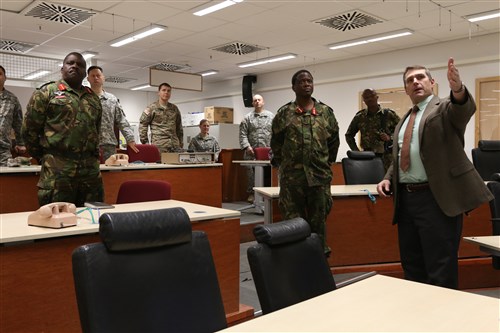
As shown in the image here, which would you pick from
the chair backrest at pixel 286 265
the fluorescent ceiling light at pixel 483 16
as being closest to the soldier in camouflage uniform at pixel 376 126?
the fluorescent ceiling light at pixel 483 16

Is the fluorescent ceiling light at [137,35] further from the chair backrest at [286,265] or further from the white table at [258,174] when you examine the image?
the chair backrest at [286,265]

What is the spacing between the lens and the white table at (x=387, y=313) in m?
1.18

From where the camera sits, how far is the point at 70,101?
9.99ft

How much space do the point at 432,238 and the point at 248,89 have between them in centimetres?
964

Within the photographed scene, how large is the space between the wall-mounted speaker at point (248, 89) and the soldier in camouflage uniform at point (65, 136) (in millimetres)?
8743

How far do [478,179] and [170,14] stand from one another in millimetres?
5228

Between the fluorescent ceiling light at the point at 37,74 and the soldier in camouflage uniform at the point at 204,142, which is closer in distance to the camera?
the soldier in camouflage uniform at the point at 204,142

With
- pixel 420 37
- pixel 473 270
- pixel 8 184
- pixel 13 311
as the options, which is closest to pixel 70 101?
pixel 8 184

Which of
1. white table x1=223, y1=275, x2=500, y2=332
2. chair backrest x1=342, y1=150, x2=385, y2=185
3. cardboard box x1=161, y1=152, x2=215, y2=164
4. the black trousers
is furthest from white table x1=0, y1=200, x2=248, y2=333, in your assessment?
chair backrest x1=342, y1=150, x2=385, y2=185

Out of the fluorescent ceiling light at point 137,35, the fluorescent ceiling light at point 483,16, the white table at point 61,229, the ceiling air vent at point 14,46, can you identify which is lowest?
the white table at point 61,229

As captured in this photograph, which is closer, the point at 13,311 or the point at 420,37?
the point at 13,311

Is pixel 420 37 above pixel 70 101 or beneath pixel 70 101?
above

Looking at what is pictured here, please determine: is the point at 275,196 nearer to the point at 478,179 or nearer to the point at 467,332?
the point at 478,179

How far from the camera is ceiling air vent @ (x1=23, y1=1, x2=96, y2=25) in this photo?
6.11m
